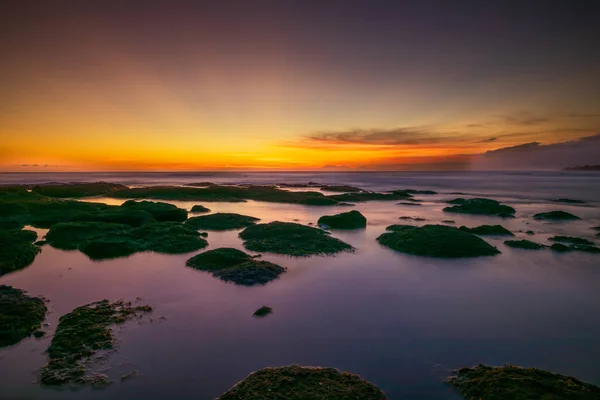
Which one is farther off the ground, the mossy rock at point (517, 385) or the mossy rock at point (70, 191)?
the mossy rock at point (70, 191)

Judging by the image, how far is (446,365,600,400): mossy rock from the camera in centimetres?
659

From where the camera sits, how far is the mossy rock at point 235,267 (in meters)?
14.4

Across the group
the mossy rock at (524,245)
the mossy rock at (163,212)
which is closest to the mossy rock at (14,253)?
the mossy rock at (163,212)

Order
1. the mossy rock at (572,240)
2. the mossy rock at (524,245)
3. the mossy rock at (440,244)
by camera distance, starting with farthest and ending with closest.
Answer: the mossy rock at (572,240)
the mossy rock at (524,245)
the mossy rock at (440,244)

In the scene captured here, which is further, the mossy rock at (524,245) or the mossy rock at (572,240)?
the mossy rock at (572,240)

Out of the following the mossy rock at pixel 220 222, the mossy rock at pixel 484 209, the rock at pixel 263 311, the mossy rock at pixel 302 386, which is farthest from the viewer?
the mossy rock at pixel 484 209

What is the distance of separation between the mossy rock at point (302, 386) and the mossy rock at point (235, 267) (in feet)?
21.6

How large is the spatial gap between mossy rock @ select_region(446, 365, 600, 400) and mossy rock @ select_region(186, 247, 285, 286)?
27.8 feet

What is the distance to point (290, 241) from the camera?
826 inches

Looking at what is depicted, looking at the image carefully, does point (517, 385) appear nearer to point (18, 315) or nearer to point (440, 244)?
point (18, 315)

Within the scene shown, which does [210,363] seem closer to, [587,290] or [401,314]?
[401,314]

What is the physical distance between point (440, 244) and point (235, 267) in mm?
12019

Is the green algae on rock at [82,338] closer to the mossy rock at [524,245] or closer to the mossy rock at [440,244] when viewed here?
the mossy rock at [440,244]

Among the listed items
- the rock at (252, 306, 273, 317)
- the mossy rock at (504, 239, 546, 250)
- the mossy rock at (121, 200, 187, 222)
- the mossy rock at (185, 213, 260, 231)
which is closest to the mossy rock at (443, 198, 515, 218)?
the mossy rock at (504, 239, 546, 250)
